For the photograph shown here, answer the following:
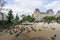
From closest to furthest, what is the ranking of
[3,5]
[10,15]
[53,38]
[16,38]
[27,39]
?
[53,38] < [27,39] < [16,38] < [3,5] < [10,15]

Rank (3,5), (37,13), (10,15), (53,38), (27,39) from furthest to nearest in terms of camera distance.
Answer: (37,13)
(10,15)
(3,5)
(27,39)
(53,38)

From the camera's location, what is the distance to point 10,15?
2121 inches

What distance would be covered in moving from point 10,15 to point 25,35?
112ft

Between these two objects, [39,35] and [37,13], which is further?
[37,13]

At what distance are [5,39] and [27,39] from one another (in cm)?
270

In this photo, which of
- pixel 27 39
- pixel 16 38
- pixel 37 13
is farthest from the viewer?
pixel 37 13

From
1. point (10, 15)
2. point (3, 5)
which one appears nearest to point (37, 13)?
point (10, 15)

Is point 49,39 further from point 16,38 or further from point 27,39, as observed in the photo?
point 16,38

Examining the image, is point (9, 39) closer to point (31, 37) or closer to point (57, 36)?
point (31, 37)

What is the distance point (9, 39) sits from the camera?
1961 centimetres

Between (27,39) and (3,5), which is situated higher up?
(3,5)

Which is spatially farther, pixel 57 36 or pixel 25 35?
pixel 25 35

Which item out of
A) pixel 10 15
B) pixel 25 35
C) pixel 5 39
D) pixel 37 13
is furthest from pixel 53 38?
pixel 37 13

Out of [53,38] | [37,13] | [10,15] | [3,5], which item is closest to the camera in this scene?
[53,38]
